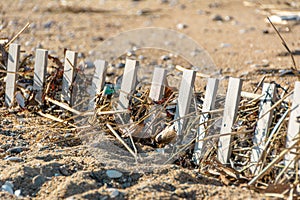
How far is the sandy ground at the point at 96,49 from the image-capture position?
2.80 meters

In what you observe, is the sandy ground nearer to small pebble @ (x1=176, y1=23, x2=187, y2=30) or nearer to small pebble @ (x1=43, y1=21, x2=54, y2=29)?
small pebble @ (x1=43, y1=21, x2=54, y2=29)

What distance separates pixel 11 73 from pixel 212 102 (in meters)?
1.71

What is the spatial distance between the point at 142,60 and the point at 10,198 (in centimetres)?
380

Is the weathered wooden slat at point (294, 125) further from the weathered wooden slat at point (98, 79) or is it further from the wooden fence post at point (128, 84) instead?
the weathered wooden slat at point (98, 79)

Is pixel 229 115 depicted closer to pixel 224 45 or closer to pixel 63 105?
pixel 63 105

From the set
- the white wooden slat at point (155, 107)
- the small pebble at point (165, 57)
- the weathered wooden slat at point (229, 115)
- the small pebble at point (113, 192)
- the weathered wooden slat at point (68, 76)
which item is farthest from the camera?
the small pebble at point (165, 57)

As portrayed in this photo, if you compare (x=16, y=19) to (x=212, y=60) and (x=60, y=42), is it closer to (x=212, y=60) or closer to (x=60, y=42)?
(x=60, y=42)

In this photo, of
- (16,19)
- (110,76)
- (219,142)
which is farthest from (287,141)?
(16,19)

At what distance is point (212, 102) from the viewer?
10.6 ft

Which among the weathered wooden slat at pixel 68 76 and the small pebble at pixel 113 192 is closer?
the small pebble at pixel 113 192

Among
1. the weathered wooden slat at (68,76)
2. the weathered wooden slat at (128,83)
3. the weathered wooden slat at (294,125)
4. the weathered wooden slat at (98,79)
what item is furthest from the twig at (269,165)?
the weathered wooden slat at (68,76)

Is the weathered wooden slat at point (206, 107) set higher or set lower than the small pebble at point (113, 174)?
higher

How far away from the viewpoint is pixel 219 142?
3.17m

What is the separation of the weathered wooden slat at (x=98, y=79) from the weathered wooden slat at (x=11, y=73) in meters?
0.70
